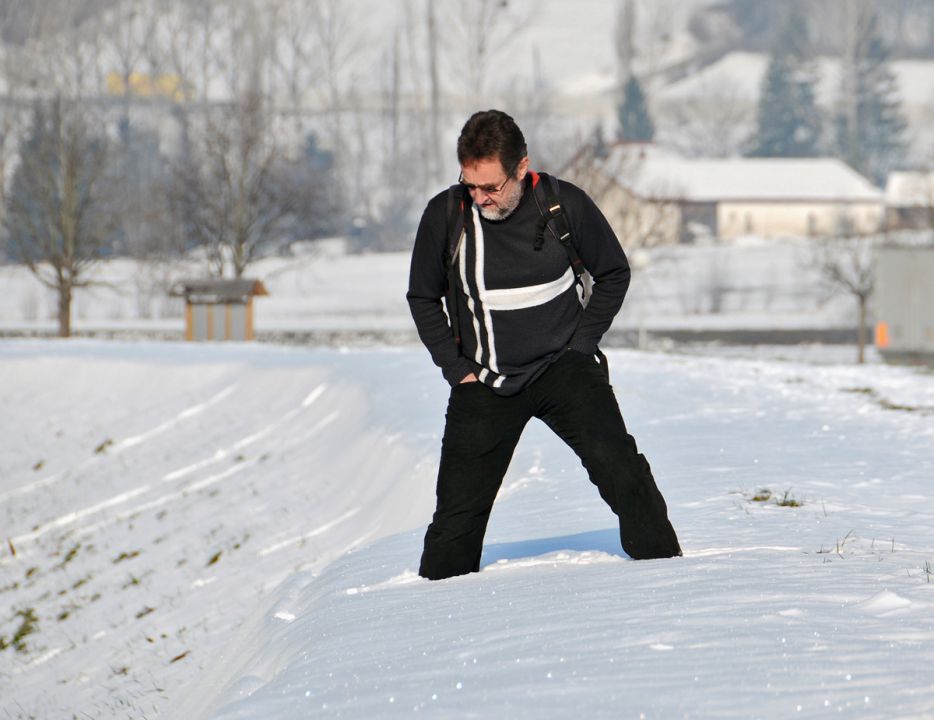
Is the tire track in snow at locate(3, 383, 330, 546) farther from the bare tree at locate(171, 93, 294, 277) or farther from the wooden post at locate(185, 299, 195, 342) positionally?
the bare tree at locate(171, 93, 294, 277)

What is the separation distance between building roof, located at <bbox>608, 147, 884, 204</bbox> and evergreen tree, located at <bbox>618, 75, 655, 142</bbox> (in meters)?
11.8

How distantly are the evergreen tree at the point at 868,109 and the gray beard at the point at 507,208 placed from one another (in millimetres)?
92916

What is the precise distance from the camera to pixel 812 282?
59.3m

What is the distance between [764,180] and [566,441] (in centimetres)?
8366

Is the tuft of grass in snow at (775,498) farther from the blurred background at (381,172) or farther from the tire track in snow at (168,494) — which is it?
the blurred background at (381,172)

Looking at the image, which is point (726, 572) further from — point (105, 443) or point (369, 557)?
point (105, 443)

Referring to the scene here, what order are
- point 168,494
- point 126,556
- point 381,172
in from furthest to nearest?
1. point 381,172
2. point 168,494
3. point 126,556

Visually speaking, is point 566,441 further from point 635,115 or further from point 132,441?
point 635,115

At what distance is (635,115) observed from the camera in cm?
10188

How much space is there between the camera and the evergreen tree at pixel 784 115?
343 feet

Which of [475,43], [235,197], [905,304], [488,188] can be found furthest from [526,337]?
[475,43]

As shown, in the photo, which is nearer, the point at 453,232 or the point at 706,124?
the point at 453,232

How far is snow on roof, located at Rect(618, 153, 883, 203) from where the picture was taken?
276ft

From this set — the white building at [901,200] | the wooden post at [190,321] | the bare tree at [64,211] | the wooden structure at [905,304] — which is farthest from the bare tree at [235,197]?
the white building at [901,200]
